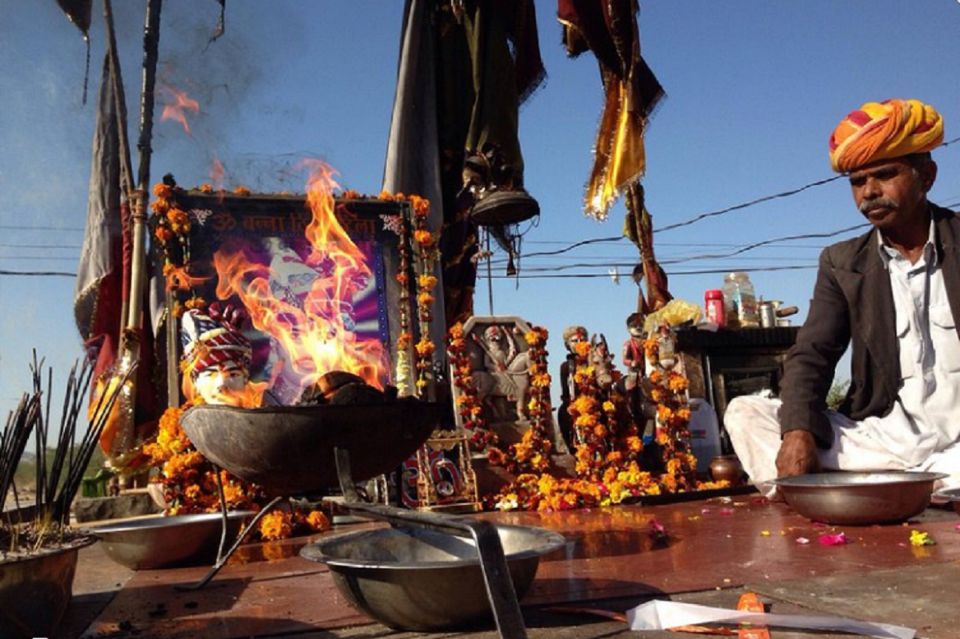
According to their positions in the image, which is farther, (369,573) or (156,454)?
(156,454)

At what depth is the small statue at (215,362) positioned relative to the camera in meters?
5.07

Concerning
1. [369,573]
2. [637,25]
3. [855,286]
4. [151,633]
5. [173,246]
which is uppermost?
[637,25]

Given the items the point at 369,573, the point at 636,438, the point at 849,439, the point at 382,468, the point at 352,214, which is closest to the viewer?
the point at 369,573

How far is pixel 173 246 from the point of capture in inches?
244

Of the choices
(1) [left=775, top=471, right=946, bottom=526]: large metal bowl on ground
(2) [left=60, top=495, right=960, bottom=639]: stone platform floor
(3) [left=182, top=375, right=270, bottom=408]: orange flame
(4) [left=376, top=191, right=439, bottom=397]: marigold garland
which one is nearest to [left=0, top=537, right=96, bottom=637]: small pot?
(2) [left=60, top=495, right=960, bottom=639]: stone platform floor

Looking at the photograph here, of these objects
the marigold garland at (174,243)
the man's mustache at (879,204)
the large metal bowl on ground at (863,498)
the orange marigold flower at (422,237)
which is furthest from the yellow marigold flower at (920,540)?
the marigold garland at (174,243)

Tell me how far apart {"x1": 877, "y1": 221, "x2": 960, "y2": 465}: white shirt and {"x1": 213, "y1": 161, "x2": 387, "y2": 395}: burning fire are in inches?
152

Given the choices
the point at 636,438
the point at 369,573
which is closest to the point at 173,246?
the point at 636,438

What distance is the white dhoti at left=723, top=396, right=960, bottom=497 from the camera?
368cm

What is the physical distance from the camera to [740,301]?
8.38 meters

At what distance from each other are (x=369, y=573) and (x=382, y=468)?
820 millimetres

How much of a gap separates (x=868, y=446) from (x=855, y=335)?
1.89 feet

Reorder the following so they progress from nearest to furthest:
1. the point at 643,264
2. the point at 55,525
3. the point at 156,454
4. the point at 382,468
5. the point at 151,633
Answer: the point at 151,633 < the point at 55,525 < the point at 382,468 < the point at 156,454 < the point at 643,264

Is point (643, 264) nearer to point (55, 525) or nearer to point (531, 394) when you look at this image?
point (531, 394)
